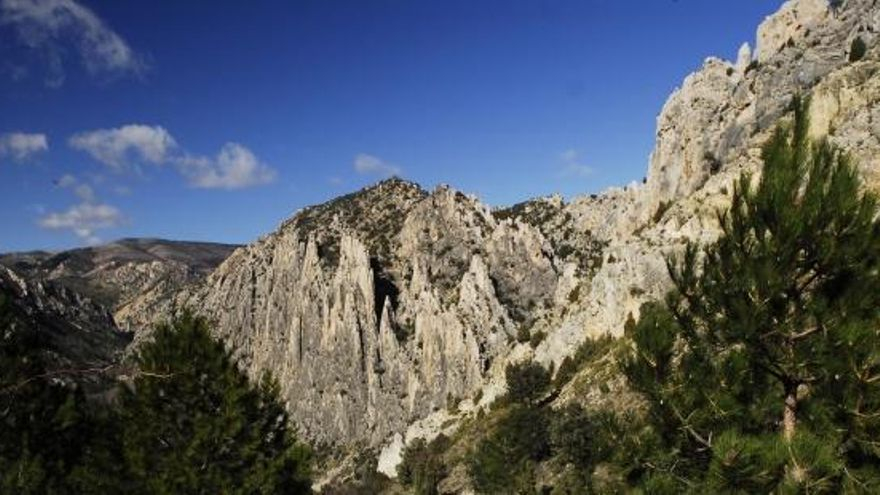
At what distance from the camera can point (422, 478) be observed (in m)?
95.6

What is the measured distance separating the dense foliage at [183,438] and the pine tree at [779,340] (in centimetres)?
1512

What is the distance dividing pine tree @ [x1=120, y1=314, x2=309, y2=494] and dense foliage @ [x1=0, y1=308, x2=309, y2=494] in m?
0.03

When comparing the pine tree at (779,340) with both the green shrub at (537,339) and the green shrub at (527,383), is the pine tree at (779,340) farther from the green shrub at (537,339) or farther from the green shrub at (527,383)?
the green shrub at (537,339)

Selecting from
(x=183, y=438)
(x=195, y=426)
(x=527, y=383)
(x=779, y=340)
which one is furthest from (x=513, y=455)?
(x=779, y=340)

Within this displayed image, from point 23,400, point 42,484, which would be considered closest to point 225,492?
point 42,484

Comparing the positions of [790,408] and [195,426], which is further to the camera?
[195,426]

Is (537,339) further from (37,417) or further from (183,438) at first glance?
(183,438)

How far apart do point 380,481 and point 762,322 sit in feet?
391

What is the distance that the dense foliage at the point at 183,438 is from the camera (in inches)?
885

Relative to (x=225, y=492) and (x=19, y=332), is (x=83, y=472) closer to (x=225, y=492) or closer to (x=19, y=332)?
(x=225, y=492)

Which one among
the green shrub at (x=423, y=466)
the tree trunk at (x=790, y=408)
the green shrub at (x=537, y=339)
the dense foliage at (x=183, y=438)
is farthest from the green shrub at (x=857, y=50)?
the tree trunk at (x=790, y=408)

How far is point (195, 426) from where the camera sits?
23000 millimetres

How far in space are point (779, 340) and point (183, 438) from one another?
19.0m

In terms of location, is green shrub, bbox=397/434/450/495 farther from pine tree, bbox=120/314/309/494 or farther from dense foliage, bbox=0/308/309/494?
pine tree, bbox=120/314/309/494
